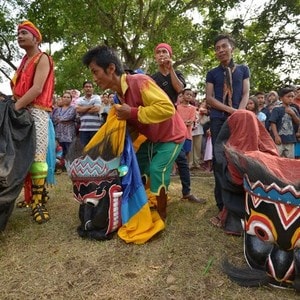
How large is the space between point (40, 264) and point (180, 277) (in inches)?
37.4

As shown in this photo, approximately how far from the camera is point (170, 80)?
3.51 m

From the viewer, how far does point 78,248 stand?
261 centimetres

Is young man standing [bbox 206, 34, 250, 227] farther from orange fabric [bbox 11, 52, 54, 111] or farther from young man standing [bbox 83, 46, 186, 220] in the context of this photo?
orange fabric [bbox 11, 52, 54, 111]

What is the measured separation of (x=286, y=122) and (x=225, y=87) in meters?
2.07

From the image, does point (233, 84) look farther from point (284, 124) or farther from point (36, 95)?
point (284, 124)

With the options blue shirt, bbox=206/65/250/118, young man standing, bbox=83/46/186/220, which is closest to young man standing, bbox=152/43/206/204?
blue shirt, bbox=206/65/250/118

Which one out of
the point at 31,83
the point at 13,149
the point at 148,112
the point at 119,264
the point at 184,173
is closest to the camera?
the point at 119,264

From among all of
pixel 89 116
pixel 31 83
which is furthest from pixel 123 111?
pixel 89 116

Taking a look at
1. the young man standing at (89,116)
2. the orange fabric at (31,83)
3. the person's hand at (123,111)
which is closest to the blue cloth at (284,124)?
the young man standing at (89,116)

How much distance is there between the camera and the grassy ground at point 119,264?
80.2 inches

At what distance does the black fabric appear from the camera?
8.91 feet

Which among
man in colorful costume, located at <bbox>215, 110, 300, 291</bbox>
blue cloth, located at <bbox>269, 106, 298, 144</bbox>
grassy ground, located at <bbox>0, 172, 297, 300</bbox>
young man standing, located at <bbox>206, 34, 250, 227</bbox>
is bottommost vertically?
grassy ground, located at <bbox>0, 172, 297, 300</bbox>

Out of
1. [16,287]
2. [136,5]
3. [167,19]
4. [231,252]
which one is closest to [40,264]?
[16,287]

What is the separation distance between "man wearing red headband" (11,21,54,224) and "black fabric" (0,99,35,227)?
78mm
